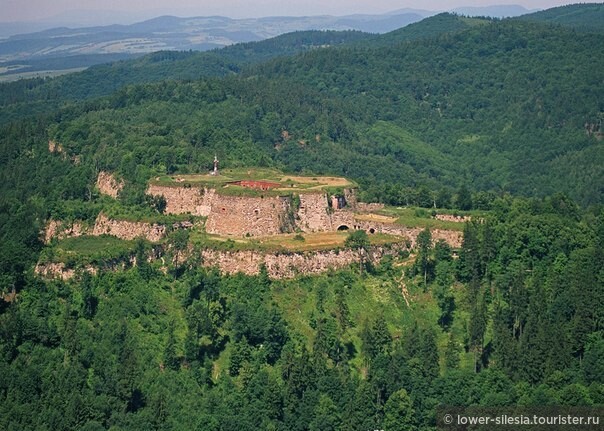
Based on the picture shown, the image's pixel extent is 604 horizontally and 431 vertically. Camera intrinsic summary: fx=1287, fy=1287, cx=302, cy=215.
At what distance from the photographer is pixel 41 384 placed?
241 feet

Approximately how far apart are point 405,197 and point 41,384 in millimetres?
38054

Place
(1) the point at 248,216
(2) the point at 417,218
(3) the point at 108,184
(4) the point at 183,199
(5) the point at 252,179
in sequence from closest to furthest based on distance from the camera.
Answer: (1) the point at 248,216 < (2) the point at 417,218 < (4) the point at 183,199 < (5) the point at 252,179 < (3) the point at 108,184

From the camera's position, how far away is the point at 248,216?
89.2 meters

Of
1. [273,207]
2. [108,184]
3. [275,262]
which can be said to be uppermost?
[273,207]

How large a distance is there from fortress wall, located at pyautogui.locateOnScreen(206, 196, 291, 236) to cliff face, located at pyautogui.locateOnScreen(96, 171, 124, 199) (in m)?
13.5

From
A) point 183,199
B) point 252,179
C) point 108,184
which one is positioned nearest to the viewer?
point 183,199

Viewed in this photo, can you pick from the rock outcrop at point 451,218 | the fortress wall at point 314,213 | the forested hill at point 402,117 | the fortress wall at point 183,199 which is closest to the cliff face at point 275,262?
the fortress wall at point 314,213

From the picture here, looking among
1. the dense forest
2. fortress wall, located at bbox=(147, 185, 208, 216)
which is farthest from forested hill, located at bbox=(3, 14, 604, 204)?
fortress wall, located at bbox=(147, 185, 208, 216)

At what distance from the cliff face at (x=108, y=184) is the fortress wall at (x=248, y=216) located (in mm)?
13480

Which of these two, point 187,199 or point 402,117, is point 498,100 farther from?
point 187,199

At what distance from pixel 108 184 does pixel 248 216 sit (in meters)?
17.7

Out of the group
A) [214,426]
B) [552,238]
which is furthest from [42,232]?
[552,238]

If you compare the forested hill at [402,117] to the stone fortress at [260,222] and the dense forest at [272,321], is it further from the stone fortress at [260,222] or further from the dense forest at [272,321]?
the stone fortress at [260,222]

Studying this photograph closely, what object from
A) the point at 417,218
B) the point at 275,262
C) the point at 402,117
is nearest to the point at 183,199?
the point at 275,262
